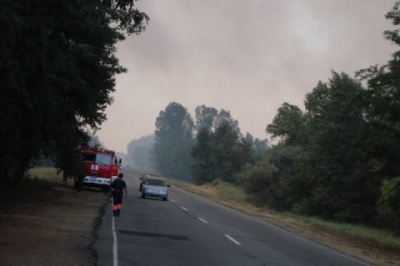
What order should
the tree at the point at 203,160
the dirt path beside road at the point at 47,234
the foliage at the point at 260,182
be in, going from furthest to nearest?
the tree at the point at 203,160 → the foliage at the point at 260,182 → the dirt path beside road at the point at 47,234

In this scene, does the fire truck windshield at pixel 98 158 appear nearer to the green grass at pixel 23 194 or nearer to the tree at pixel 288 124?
the green grass at pixel 23 194

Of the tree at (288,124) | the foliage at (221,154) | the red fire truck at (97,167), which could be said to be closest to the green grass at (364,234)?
the red fire truck at (97,167)

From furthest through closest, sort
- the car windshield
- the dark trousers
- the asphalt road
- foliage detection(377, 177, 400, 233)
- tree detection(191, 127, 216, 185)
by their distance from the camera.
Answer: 1. tree detection(191, 127, 216, 185)
2. the car windshield
3. foliage detection(377, 177, 400, 233)
4. the dark trousers
5. the asphalt road

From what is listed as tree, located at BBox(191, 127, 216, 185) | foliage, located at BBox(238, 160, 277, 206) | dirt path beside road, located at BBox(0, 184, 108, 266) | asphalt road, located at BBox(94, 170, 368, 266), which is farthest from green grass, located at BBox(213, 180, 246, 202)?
asphalt road, located at BBox(94, 170, 368, 266)

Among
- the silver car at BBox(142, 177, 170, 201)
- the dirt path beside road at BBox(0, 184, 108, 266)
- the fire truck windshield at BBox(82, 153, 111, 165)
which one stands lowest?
the dirt path beside road at BBox(0, 184, 108, 266)

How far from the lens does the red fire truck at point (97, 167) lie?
36.1 metres

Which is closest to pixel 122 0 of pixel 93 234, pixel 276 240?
pixel 93 234

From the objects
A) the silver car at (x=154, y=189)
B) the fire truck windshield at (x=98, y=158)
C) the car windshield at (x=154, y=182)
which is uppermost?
the fire truck windshield at (x=98, y=158)

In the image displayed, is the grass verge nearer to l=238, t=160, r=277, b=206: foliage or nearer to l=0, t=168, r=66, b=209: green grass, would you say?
l=238, t=160, r=277, b=206: foliage

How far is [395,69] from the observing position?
2342 cm

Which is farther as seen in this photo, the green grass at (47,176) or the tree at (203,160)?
the tree at (203,160)

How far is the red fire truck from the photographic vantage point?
3606 cm

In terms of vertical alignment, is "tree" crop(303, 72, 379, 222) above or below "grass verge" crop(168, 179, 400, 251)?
above

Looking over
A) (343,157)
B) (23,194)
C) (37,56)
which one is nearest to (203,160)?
(343,157)
